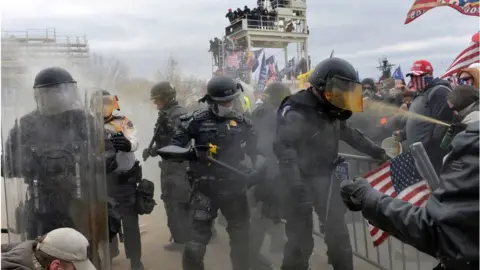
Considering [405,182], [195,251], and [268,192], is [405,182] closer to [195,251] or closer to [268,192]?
[195,251]

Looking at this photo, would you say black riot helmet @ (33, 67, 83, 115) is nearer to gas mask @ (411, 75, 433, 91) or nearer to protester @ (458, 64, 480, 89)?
protester @ (458, 64, 480, 89)

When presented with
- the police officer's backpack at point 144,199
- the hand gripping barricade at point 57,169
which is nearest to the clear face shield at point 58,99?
the hand gripping barricade at point 57,169

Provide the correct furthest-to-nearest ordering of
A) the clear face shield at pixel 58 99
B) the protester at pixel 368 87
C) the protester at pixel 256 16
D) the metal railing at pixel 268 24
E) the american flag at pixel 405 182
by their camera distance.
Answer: the protester at pixel 256 16, the metal railing at pixel 268 24, the protester at pixel 368 87, the clear face shield at pixel 58 99, the american flag at pixel 405 182

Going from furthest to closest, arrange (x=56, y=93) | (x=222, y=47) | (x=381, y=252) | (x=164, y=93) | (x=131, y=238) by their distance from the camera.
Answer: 1. (x=222, y=47)
2. (x=164, y=93)
3. (x=381, y=252)
4. (x=131, y=238)
5. (x=56, y=93)

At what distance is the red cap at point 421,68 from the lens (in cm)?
556

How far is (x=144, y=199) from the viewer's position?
4.72 m

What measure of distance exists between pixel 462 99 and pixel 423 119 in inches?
36.6

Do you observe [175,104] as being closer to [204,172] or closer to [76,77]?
[204,172]

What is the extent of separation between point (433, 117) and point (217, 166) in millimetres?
2549

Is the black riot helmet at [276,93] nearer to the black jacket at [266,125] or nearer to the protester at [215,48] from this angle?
the black jacket at [266,125]

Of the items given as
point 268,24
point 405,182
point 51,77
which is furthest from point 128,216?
point 268,24

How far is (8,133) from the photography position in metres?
2.88

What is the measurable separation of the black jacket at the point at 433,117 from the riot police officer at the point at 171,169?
2.57 meters

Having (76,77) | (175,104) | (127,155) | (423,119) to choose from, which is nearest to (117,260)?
(127,155)
